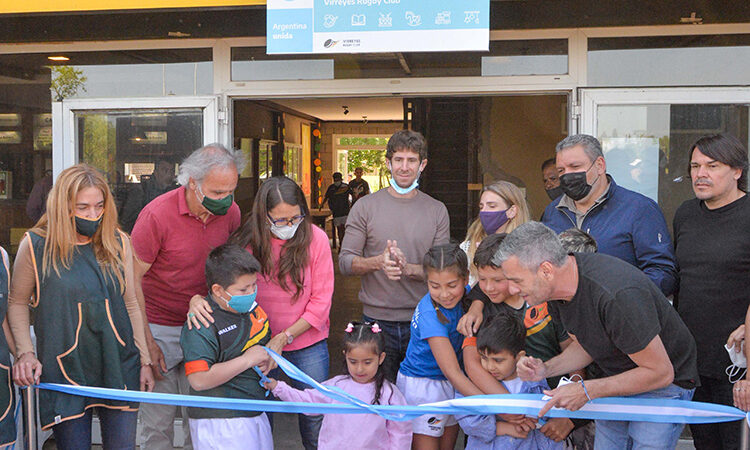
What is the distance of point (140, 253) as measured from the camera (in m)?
3.25

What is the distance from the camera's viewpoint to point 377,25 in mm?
3807

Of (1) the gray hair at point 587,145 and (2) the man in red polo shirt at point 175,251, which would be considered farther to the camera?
(1) the gray hair at point 587,145

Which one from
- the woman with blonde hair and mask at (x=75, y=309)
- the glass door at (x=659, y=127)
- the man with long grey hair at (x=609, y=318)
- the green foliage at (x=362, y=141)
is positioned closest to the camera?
the man with long grey hair at (x=609, y=318)

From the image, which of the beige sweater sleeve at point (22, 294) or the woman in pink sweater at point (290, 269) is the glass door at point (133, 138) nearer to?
the woman in pink sweater at point (290, 269)

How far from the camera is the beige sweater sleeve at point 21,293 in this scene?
2.83 metres

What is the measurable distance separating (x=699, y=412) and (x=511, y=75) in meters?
2.66

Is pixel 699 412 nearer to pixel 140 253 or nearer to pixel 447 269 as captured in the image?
pixel 447 269

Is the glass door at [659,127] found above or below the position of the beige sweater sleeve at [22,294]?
above

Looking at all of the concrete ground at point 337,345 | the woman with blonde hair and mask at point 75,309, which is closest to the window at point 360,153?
the concrete ground at point 337,345

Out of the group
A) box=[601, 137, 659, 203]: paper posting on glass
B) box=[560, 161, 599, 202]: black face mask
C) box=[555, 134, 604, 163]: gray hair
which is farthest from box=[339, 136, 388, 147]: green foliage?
box=[560, 161, 599, 202]: black face mask

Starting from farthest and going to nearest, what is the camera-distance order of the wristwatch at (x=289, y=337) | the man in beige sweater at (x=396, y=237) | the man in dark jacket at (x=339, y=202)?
the man in dark jacket at (x=339, y=202) < the man in beige sweater at (x=396, y=237) < the wristwatch at (x=289, y=337)

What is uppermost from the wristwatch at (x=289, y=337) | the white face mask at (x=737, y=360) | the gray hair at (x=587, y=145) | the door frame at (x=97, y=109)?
the door frame at (x=97, y=109)

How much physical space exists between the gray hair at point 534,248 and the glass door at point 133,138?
116 inches

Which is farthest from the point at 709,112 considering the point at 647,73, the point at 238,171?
the point at 238,171
